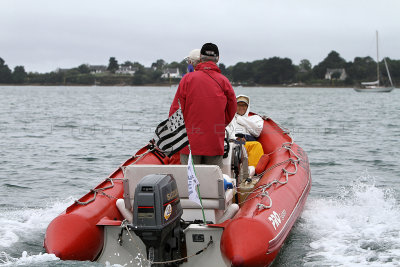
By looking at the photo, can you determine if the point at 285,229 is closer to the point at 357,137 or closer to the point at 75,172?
the point at 75,172

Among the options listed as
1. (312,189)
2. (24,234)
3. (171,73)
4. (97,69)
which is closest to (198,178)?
(24,234)

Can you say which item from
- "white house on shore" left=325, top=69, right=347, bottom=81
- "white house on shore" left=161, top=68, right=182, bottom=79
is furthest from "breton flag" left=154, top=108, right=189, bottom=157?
"white house on shore" left=161, top=68, right=182, bottom=79

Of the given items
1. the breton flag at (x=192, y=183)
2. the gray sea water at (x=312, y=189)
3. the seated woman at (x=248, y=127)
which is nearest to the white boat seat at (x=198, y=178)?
the breton flag at (x=192, y=183)

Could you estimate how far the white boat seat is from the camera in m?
5.57

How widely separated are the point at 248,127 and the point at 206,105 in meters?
2.79

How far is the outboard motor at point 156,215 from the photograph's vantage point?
495cm

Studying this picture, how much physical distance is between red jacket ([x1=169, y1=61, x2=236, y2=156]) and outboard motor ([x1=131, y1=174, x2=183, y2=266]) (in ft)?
2.63

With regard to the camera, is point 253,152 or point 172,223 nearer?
point 172,223

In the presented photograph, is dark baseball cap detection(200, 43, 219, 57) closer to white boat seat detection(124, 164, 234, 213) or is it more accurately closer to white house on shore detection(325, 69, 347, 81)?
white boat seat detection(124, 164, 234, 213)

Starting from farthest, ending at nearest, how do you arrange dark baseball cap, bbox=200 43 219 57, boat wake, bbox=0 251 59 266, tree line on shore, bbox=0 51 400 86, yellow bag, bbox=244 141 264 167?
tree line on shore, bbox=0 51 400 86
yellow bag, bbox=244 141 264 167
dark baseball cap, bbox=200 43 219 57
boat wake, bbox=0 251 59 266

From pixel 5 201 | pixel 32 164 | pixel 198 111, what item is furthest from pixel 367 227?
pixel 32 164

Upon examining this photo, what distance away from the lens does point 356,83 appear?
308 feet

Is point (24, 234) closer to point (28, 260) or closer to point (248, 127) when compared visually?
point (28, 260)

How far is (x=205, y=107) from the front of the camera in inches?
230
